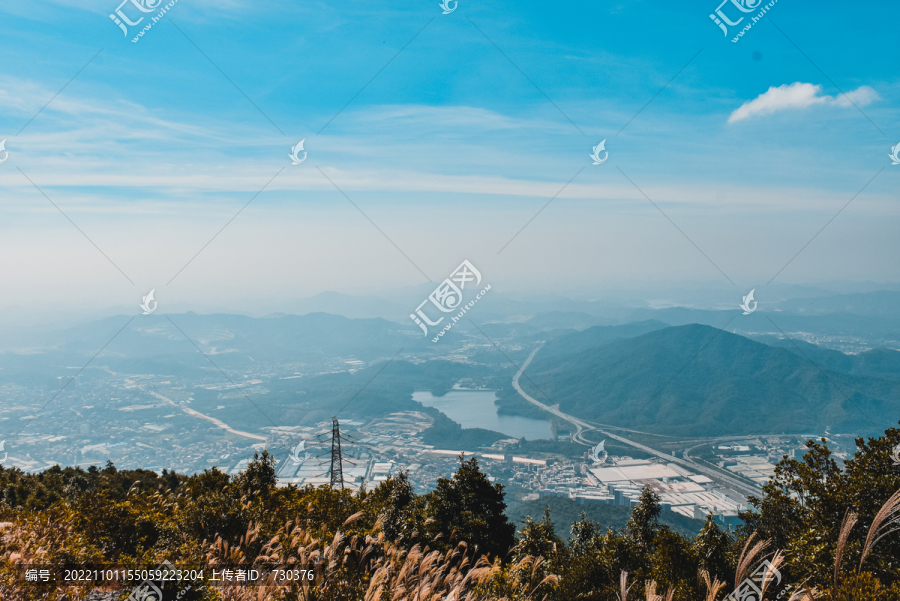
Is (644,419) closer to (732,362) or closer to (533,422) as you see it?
(533,422)

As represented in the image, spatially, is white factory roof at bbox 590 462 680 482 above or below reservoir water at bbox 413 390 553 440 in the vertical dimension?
below

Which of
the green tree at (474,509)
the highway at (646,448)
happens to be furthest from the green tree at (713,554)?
the highway at (646,448)

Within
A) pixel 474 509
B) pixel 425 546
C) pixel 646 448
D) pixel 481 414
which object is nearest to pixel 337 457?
pixel 474 509

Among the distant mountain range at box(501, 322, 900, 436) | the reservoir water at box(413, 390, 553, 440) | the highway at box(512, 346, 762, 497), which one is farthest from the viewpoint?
the distant mountain range at box(501, 322, 900, 436)

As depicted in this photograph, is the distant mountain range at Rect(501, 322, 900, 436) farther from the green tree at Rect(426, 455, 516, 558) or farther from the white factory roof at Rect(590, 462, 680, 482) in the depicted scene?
the green tree at Rect(426, 455, 516, 558)

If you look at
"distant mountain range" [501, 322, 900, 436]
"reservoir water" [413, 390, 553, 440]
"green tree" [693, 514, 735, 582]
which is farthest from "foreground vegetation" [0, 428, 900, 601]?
"distant mountain range" [501, 322, 900, 436]

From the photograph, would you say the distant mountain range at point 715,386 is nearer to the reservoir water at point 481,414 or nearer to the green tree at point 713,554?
the reservoir water at point 481,414
